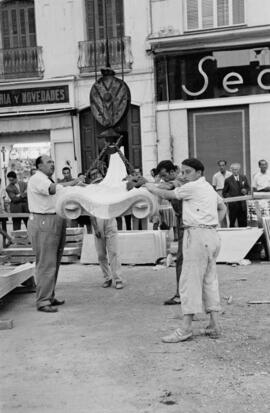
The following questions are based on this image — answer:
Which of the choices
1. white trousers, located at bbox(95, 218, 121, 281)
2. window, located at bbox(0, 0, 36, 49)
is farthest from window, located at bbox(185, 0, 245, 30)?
white trousers, located at bbox(95, 218, 121, 281)

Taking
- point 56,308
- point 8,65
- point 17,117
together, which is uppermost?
point 8,65

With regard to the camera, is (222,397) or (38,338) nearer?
(222,397)

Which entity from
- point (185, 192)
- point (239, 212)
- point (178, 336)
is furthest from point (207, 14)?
point (178, 336)

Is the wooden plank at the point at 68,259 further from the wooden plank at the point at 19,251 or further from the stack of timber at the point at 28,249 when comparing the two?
the wooden plank at the point at 19,251

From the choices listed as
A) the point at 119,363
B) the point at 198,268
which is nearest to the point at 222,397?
the point at 119,363

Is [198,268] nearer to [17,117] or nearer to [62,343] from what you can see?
[62,343]

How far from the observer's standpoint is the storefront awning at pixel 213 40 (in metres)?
16.7

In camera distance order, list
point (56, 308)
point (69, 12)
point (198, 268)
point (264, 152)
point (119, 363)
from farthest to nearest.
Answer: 1. point (69, 12)
2. point (264, 152)
3. point (56, 308)
4. point (198, 268)
5. point (119, 363)

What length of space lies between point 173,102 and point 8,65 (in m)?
5.60

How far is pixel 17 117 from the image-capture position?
61.8 feet

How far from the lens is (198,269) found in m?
5.73

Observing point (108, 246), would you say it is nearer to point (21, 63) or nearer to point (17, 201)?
point (17, 201)

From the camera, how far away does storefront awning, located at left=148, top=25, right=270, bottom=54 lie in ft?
54.7

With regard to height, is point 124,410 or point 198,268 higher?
point 198,268
